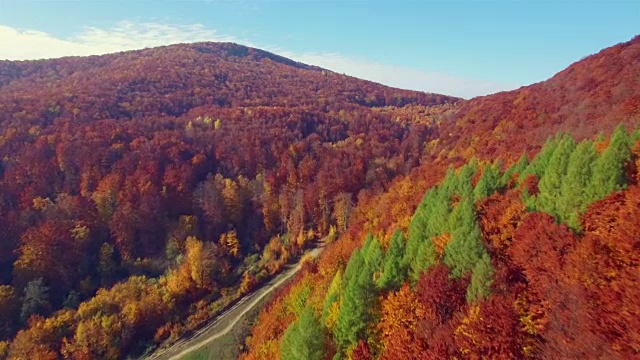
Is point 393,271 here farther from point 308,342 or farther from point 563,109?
point 563,109

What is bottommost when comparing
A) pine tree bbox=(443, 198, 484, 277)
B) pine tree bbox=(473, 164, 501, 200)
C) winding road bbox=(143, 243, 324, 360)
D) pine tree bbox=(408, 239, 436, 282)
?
winding road bbox=(143, 243, 324, 360)

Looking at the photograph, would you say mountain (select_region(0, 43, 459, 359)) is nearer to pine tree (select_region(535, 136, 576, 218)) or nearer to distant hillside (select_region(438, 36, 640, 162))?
distant hillside (select_region(438, 36, 640, 162))

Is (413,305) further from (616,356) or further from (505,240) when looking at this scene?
(616,356)

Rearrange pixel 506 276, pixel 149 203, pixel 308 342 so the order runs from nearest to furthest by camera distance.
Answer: pixel 506 276, pixel 308 342, pixel 149 203

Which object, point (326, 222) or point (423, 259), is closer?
point (423, 259)

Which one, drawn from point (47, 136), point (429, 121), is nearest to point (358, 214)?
point (47, 136)

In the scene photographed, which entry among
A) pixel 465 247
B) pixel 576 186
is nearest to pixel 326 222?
pixel 465 247

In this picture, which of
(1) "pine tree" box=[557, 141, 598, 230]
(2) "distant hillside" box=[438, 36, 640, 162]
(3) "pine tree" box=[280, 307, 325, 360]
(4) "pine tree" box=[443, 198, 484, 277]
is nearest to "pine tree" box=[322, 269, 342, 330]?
(3) "pine tree" box=[280, 307, 325, 360]
